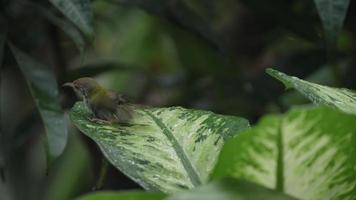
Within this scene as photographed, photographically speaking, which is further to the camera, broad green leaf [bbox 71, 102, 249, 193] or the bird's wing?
the bird's wing

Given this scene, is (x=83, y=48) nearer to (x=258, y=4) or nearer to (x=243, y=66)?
(x=258, y=4)

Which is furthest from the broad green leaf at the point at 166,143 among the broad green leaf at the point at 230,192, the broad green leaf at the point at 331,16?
the broad green leaf at the point at 331,16

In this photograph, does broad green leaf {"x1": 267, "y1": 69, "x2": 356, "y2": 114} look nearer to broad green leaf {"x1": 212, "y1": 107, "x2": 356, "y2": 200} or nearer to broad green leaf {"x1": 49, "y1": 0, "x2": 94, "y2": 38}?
broad green leaf {"x1": 212, "y1": 107, "x2": 356, "y2": 200}

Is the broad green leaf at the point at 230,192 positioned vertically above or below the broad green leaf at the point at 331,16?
below

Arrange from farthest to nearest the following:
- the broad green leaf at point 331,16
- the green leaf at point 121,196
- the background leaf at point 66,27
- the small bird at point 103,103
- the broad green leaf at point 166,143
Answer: the background leaf at point 66,27 → the broad green leaf at point 331,16 → the small bird at point 103,103 → the broad green leaf at point 166,143 → the green leaf at point 121,196

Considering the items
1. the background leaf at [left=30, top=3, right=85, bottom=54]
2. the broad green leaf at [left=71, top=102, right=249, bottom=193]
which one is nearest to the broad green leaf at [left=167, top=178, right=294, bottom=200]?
the broad green leaf at [left=71, top=102, right=249, bottom=193]

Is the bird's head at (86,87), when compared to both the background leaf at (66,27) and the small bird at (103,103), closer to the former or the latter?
the small bird at (103,103)

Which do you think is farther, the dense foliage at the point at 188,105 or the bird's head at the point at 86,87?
the bird's head at the point at 86,87
